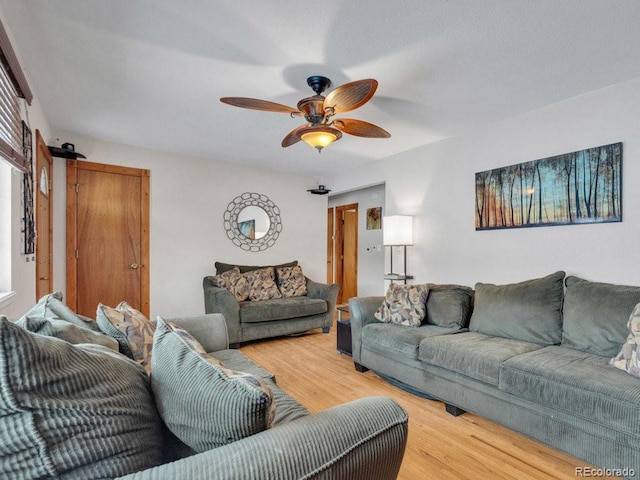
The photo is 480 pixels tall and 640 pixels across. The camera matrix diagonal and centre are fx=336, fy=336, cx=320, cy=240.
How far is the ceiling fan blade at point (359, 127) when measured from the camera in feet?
8.39

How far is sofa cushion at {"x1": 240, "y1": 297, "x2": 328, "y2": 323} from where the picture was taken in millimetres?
3867

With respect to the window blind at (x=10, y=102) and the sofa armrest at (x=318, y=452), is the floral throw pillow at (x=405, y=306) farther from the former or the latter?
the window blind at (x=10, y=102)

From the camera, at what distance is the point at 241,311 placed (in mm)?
3838

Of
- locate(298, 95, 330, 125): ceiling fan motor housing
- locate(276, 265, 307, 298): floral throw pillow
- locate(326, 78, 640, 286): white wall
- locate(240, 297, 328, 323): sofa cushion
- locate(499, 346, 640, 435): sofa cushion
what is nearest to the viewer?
locate(499, 346, 640, 435): sofa cushion

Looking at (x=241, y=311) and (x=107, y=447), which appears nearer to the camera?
(x=107, y=447)

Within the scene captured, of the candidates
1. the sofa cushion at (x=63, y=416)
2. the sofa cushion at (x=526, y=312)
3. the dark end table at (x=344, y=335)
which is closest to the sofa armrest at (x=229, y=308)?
the dark end table at (x=344, y=335)

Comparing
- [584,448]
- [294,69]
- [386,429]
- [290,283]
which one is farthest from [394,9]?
[290,283]

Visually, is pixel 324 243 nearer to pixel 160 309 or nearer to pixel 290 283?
pixel 290 283

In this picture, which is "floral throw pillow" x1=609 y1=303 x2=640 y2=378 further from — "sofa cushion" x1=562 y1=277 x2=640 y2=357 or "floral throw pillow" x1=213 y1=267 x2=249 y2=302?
"floral throw pillow" x1=213 y1=267 x2=249 y2=302

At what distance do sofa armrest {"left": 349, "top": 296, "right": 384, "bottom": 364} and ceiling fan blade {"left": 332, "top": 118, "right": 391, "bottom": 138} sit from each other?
4.88 ft

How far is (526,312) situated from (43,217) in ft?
14.3

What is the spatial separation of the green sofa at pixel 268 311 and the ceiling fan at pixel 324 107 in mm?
2047

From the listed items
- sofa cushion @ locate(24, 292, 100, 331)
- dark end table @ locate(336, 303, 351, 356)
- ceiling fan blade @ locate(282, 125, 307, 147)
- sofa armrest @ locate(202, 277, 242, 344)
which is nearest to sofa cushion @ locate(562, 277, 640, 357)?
dark end table @ locate(336, 303, 351, 356)

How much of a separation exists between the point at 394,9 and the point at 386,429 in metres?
1.92
